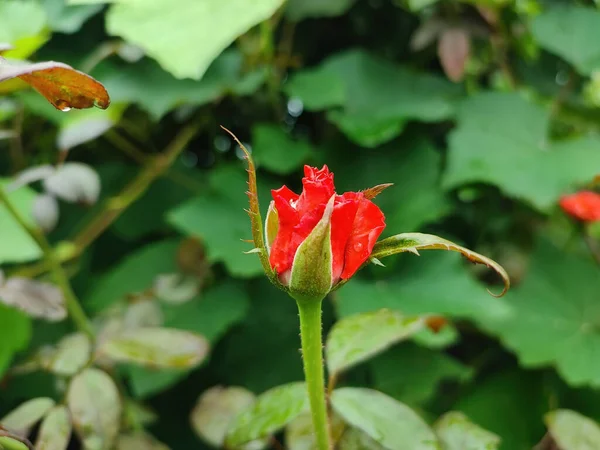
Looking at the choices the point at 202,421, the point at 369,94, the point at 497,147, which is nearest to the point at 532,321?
the point at 497,147

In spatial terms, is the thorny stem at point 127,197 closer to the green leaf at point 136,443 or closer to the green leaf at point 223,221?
the green leaf at point 223,221

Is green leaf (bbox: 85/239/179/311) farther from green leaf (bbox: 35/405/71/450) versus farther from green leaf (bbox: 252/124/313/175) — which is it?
green leaf (bbox: 35/405/71/450)

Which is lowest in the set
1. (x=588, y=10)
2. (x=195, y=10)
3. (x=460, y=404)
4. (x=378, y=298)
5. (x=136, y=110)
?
(x=460, y=404)

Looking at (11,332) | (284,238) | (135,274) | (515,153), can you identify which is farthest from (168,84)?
(284,238)

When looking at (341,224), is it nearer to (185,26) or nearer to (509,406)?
(185,26)

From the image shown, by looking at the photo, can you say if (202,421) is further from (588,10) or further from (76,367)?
(588,10)

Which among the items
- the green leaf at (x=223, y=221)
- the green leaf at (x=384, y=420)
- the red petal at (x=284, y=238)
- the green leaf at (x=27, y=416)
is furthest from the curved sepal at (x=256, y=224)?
the green leaf at (x=223, y=221)
